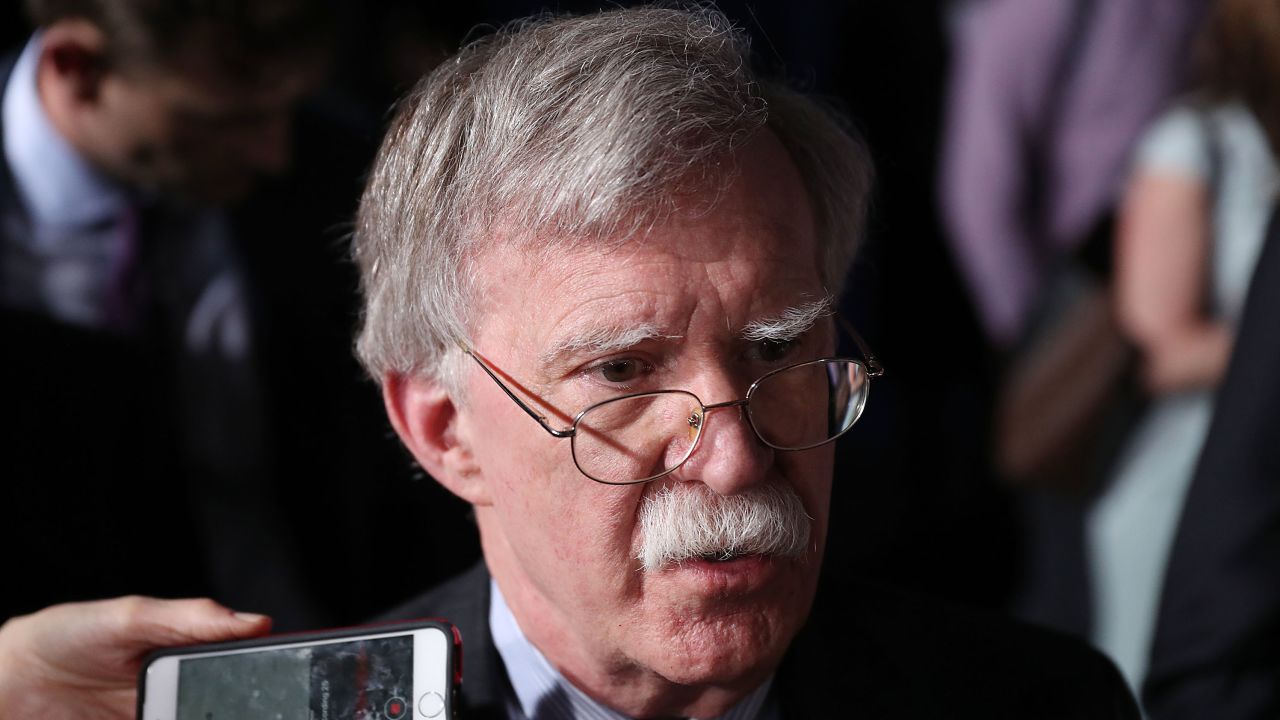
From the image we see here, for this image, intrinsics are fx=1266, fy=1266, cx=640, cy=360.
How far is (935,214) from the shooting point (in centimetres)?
413

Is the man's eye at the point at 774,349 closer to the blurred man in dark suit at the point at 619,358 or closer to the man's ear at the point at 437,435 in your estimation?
the blurred man in dark suit at the point at 619,358

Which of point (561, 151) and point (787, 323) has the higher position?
point (561, 151)

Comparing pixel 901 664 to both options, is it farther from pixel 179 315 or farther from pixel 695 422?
pixel 179 315

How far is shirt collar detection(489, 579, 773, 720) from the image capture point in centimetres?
163

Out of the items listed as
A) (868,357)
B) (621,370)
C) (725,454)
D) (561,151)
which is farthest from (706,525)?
(561,151)

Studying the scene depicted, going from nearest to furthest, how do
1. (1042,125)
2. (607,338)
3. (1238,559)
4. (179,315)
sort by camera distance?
(607,338) < (1238,559) < (179,315) < (1042,125)

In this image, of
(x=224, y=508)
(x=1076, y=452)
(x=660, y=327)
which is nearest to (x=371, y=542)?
(x=224, y=508)

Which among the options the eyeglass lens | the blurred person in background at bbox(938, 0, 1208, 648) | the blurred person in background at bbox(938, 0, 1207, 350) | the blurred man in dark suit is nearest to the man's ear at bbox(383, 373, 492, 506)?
the blurred man in dark suit

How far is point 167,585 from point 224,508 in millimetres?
304

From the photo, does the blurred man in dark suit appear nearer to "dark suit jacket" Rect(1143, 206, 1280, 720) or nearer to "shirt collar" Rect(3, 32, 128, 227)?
"dark suit jacket" Rect(1143, 206, 1280, 720)

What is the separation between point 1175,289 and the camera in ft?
9.97

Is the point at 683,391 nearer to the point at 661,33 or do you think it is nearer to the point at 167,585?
the point at 661,33

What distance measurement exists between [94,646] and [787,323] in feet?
3.00

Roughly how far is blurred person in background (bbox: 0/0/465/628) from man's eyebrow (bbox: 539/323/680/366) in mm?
1328
